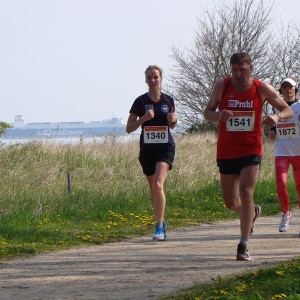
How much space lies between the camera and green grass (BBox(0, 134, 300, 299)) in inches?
384

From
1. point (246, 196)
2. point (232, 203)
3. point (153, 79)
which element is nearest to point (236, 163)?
point (246, 196)

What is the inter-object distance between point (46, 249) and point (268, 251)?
84.2 inches

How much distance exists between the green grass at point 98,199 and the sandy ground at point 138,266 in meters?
0.38

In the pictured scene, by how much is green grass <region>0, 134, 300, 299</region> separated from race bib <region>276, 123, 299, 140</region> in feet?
5.62

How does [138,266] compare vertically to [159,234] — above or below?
below

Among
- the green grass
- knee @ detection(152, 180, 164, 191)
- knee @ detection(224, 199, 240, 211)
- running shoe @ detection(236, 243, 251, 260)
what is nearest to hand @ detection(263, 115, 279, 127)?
knee @ detection(224, 199, 240, 211)

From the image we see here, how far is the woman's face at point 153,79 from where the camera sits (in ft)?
34.9

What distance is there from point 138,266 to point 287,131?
356 cm

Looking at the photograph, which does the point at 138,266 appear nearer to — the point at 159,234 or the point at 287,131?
the point at 159,234

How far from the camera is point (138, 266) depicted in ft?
27.7

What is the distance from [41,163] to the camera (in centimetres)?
1895

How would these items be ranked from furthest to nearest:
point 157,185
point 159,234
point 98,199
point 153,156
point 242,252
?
point 98,199, point 153,156, point 157,185, point 159,234, point 242,252

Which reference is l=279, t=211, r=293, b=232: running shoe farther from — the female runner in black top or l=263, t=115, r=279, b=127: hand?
l=263, t=115, r=279, b=127: hand

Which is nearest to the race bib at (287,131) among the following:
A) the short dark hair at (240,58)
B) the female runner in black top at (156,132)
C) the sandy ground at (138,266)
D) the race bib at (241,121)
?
the sandy ground at (138,266)
